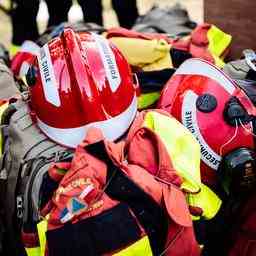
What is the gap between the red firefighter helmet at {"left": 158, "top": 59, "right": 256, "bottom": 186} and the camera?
1581 millimetres

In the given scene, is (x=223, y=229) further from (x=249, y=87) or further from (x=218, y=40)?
(x=218, y=40)

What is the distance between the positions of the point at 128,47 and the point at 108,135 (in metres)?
0.57

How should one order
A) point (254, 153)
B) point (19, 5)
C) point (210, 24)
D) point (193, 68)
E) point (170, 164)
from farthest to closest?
point (19, 5) → point (210, 24) → point (193, 68) → point (254, 153) → point (170, 164)

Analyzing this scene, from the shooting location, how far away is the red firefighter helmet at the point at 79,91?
155 centimetres

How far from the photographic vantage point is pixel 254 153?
154cm

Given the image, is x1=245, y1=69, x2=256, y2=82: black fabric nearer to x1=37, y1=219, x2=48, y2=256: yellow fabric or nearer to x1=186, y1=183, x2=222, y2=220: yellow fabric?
x1=186, y1=183, x2=222, y2=220: yellow fabric

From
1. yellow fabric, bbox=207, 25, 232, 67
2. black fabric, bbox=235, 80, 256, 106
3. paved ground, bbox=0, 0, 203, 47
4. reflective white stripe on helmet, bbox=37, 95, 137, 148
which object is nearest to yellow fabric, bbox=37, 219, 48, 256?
reflective white stripe on helmet, bbox=37, 95, 137, 148

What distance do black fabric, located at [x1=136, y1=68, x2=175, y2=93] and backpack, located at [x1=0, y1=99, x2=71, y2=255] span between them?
350mm

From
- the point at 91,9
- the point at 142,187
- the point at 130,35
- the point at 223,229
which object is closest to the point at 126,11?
the point at 91,9

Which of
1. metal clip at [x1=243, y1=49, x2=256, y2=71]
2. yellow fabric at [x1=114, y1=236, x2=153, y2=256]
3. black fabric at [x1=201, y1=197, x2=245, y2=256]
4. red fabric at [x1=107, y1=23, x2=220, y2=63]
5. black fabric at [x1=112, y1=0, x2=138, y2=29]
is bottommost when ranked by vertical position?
black fabric at [x1=112, y1=0, x2=138, y2=29]

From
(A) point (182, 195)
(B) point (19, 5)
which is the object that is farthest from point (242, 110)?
(B) point (19, 5)

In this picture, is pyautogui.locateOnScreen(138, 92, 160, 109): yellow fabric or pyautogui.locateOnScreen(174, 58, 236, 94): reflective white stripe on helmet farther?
pyautogui.locateOnScreen(138, 92, 160, 109): yellow fabric

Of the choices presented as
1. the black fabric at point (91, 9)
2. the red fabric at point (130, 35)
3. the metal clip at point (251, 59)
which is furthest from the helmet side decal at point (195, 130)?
the black fabric at point (91, 9)

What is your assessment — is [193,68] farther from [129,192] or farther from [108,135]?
[129,192]
